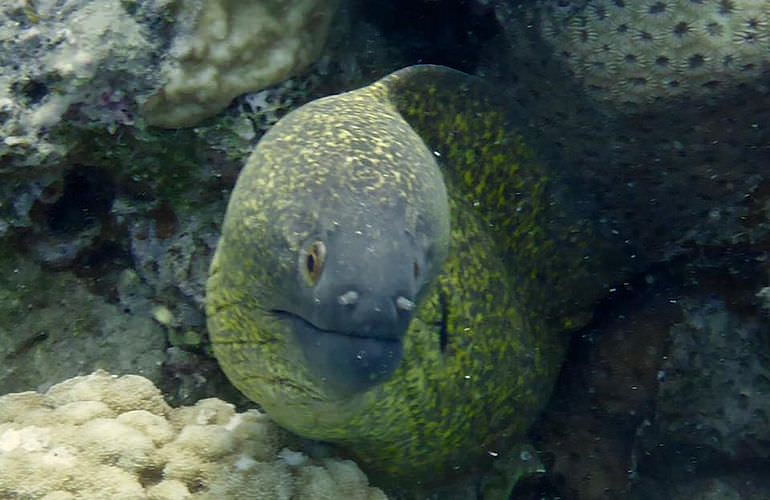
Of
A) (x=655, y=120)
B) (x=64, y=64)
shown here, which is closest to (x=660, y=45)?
(x=655, y=120)

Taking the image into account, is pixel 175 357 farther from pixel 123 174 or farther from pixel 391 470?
pixel 391 470

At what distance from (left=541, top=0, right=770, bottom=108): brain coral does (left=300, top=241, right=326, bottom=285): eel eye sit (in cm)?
161

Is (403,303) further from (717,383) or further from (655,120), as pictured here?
(717,383)

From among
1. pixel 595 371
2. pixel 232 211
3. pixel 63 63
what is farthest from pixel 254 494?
pixel 595 371

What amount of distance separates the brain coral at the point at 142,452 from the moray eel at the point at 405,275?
0.55 feet

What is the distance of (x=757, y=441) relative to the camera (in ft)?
11.7

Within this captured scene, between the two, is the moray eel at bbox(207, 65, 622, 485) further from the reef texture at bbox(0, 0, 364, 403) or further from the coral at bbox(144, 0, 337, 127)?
the reef texture at bbox(0, 0, 364, 403)

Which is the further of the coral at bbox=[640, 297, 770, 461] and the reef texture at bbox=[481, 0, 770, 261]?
the coral at bbox=[640, 297, 770, 461]

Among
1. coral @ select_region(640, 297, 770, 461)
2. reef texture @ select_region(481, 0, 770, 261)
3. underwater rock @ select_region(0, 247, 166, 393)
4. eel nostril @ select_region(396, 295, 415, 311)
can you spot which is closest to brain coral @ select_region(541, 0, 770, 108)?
reef texture @ select_region(481, 0, 770, 261)

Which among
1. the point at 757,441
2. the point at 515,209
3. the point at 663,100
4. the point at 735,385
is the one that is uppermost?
the point at 663,100

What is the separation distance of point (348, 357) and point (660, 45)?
5.99 feet

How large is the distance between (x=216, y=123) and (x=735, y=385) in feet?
8.74

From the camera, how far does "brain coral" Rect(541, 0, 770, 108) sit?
2.76m

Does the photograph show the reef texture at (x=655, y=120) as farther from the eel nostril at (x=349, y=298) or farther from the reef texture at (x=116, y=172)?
the eel nostril at (x=349, y=298)
